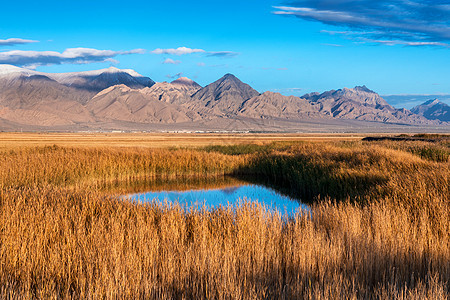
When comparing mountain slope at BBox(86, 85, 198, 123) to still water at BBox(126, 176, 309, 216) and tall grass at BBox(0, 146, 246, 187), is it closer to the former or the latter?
tall grass at BBox(0, 146, 246, 187)

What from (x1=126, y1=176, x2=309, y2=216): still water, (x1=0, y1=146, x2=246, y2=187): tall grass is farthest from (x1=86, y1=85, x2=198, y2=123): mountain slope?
(x1=126, y1=176, x2=309, y2=216): still water

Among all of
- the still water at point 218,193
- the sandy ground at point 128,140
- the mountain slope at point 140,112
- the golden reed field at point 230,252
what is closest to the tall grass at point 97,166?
the still water at point 218,193

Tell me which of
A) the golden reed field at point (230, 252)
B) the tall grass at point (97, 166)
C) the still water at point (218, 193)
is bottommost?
the still water at point (218, 193)

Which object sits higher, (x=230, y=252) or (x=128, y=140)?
(x=230, y=252)

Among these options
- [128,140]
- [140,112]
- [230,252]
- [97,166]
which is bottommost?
[128,140]

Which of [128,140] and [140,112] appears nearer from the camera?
[128,140]

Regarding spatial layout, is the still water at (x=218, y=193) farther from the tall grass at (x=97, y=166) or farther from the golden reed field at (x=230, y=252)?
the golden reed field at (x=230, y=252)

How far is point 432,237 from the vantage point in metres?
6.05

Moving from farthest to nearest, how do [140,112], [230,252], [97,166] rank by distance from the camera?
[140,112]
[97,166]
[230,252]

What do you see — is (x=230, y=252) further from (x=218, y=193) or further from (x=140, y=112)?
(x=140, y=112)

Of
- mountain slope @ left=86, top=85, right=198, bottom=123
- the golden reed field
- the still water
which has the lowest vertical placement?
the still water

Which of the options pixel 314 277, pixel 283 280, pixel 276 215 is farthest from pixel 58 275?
pixel 276 215

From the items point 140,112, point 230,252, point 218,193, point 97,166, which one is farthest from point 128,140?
point 140,112

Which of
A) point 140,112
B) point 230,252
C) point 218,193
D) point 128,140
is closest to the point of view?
point 230,252
